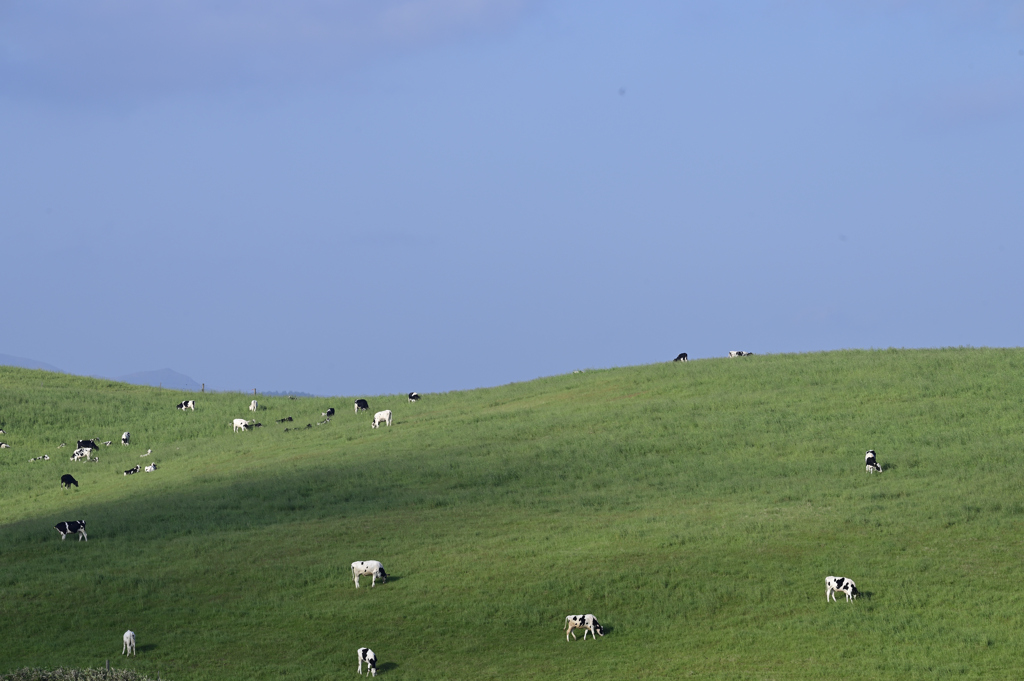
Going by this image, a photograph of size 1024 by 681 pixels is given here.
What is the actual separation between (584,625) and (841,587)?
279 inches

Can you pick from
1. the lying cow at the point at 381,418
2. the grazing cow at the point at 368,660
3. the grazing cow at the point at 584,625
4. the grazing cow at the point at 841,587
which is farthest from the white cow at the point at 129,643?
the lying cow at the point at 381,418

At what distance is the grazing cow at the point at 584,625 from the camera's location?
24.4 m

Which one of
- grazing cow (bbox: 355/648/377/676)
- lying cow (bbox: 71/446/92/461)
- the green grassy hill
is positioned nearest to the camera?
grazing cow (bbox: 355/648/377/676)

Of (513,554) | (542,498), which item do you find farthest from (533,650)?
(542,498)

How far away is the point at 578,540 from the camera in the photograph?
31.7 meters

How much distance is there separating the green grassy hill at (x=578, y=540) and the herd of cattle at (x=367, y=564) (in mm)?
475

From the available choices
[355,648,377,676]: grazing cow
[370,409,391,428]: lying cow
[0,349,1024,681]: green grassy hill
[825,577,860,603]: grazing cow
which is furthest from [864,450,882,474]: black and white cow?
[370,409,391,428]: lying cow

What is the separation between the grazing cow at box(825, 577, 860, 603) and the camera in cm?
2548

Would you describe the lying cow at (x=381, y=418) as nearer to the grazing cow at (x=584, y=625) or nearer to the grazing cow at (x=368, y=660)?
the grazing cow at (x=584, y=625)

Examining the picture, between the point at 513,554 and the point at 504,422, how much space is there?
2302 cm

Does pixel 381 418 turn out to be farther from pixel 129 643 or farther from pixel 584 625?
pixel 584 625

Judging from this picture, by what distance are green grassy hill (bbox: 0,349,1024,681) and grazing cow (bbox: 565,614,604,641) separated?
41 centimetres

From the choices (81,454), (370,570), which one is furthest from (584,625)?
(81,454)

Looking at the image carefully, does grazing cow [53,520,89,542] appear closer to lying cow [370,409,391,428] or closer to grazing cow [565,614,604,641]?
grazing cow [565,614,604,641]
